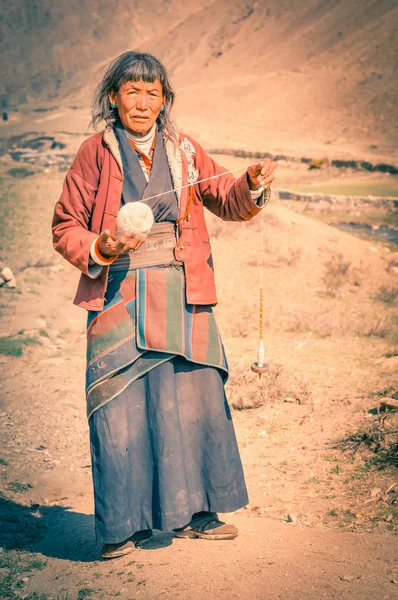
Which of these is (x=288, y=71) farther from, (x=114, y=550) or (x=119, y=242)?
(x=114, y=550)

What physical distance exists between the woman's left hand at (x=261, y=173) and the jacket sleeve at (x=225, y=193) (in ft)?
0.15

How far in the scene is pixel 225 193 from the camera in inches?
124

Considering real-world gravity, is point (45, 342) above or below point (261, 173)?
below

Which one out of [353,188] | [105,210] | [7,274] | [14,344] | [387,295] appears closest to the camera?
[105,210]

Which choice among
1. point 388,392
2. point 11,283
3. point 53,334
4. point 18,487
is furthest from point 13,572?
point 11,283

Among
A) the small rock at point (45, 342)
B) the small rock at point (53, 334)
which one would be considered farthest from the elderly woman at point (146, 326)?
the small rock at point (53, 334)

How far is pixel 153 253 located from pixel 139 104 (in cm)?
61

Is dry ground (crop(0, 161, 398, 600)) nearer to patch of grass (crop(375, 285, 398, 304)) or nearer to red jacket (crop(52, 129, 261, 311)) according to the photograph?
patch of grass (crop(375, 285, 398, 304))

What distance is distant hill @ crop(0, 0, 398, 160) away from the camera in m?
30.2

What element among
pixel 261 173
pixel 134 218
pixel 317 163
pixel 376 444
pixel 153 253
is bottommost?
pixel 376 444

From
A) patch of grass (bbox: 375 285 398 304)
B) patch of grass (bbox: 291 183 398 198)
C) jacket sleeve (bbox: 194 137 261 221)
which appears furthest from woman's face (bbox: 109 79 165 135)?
patch of grass (bbox: 291 183 398 198)

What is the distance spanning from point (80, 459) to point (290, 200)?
508 inches

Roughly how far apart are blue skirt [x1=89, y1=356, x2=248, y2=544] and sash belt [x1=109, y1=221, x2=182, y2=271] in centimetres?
42

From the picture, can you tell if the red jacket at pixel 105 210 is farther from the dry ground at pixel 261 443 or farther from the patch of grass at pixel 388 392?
the patch of grass at pixel 388 392
